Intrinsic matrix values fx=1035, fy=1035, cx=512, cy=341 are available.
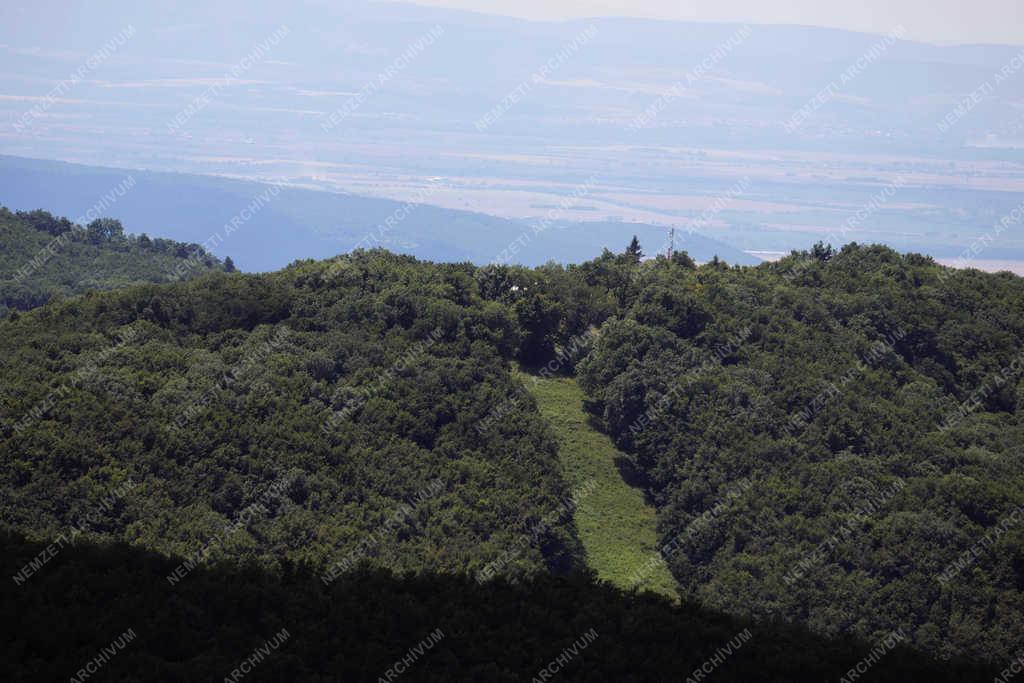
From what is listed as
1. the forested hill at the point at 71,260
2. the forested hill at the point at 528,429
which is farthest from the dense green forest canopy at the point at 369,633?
the forested hill at the point at 71,260

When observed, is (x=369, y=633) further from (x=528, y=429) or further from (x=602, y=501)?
(x=602, y=501)

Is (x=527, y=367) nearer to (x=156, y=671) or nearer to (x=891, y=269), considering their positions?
(x=891, y=269)

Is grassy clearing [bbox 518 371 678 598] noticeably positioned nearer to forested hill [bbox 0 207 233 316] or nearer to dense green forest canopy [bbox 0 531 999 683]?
dense green forest canopy [bbox 0 531 999 683]

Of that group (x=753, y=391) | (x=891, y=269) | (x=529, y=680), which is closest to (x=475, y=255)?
(x=891, y=269)

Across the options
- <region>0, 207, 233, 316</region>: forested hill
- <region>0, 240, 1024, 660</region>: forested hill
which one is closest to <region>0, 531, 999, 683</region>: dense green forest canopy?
<region>0, 240, 1024, 660</region>: forested hill

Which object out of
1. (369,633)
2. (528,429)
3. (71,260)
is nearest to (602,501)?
(528,429)

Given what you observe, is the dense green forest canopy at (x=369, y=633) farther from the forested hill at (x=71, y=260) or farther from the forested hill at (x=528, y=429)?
the forested hill at (x=71, y=260)
